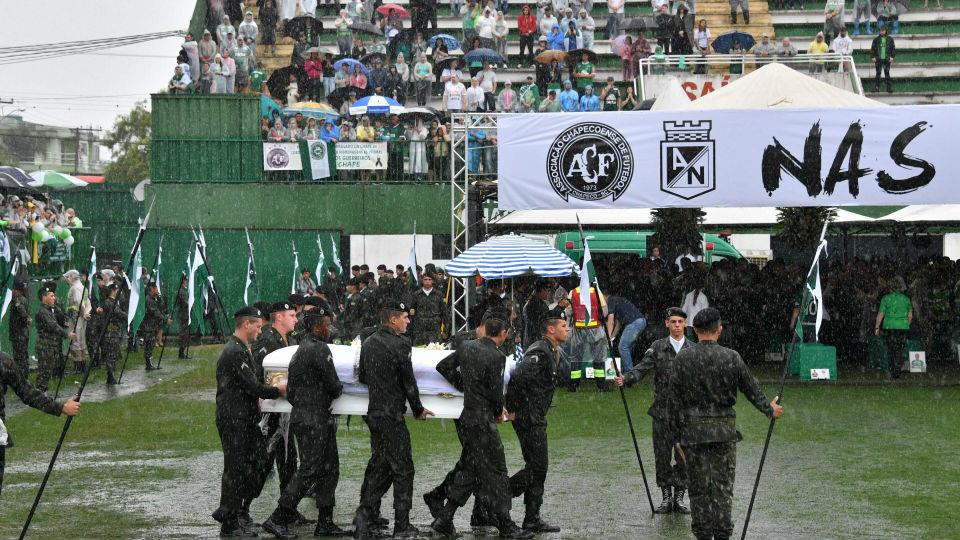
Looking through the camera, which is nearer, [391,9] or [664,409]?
[664,409]

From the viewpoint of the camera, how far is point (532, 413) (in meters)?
9.93

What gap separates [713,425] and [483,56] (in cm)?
2671

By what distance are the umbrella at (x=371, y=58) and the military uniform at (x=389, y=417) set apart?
81.5ft

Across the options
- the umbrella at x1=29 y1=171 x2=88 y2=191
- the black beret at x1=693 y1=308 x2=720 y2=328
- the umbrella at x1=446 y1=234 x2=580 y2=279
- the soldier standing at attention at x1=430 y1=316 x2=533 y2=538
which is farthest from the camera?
the umbrella at x1=29 y1=171 x2=88 y2=191

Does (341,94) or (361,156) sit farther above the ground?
(341,94)

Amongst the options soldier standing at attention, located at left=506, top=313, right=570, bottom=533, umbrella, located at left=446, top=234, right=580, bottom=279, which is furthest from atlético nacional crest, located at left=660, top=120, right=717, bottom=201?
soldier standing at attention, located at left=506, top=313, right=570, bottom=533

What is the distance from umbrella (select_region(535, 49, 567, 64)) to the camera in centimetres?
3350

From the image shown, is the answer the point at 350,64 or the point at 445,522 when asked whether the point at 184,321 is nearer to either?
the point at 350,64

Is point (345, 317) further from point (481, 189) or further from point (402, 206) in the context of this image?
point (402, 206)

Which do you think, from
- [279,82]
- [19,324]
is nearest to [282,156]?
[279,82]

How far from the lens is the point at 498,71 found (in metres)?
36.1

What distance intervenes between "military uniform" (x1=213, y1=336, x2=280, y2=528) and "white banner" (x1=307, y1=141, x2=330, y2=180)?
852 inches

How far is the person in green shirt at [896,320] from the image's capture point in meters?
19.5

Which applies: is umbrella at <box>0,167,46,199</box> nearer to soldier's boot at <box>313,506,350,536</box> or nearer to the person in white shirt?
the person in white shirt
